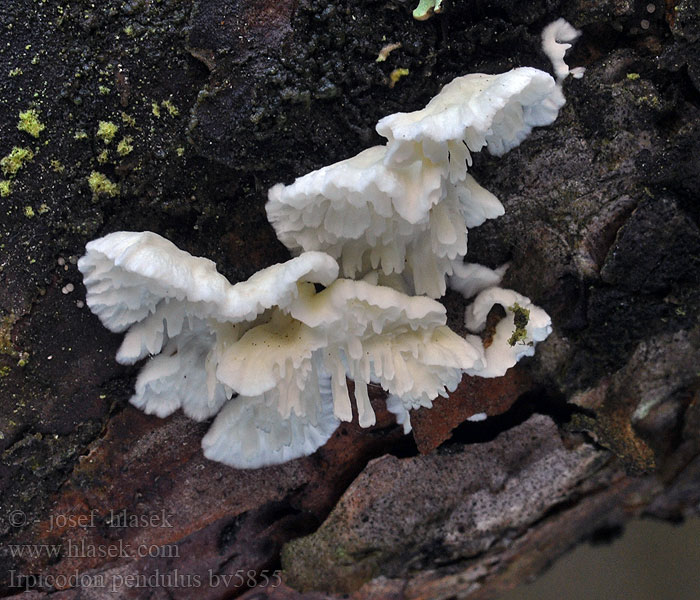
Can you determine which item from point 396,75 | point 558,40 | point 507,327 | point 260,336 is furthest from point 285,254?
point 558,40

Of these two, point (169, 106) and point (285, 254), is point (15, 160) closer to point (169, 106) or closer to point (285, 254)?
point (169, 106)

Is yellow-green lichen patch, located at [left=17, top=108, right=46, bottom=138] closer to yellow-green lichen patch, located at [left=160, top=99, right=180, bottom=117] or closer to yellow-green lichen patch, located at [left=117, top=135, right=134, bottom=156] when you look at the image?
yellow-green lichen patch, located at [left=117, top=135, right=134, bottom=156]

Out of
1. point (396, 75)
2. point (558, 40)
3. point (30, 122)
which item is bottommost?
point (558, 40)

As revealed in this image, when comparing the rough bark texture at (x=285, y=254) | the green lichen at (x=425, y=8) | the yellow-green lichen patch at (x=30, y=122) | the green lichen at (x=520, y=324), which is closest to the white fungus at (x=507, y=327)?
the green lichen at (x=520, y=324)

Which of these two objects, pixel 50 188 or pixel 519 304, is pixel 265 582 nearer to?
pixel 519 304

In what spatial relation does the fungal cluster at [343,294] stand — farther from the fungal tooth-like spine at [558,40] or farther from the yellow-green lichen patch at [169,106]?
the yellow-green lichen patch at [169,106]

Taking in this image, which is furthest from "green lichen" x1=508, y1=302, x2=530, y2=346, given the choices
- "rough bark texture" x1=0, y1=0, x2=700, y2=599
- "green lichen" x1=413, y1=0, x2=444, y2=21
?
"green lichen" x1=413, y1=0, x2=444, y2=21

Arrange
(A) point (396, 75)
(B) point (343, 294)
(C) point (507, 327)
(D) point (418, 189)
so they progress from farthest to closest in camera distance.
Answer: (C) point (507, 327)
(A) point (396, 75)
(B) point (343, 294)
(D) point (418, 189)
